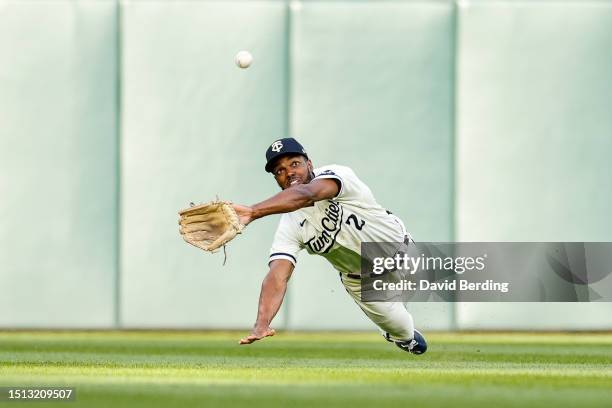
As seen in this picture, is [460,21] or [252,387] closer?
[252,387]

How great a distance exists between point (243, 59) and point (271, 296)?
16.1 ft

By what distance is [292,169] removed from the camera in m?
8.84

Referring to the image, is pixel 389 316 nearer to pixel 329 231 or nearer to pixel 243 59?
pixel 329 231

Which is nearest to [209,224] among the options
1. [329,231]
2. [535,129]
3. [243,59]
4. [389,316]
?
[329,231]

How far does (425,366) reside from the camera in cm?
945

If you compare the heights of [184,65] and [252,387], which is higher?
[184,65]

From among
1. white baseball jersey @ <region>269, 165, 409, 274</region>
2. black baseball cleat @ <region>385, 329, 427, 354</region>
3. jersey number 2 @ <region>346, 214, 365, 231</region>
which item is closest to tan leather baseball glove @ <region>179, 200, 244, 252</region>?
white baseball jersey @ <region>269, 165, 409, 274</region>

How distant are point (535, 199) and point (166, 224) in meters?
3.73

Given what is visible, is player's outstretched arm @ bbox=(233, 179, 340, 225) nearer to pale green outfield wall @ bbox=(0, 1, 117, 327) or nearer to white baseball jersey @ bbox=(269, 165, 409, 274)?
white baseball jersey @ bbox=(269, 165, 409, 274)

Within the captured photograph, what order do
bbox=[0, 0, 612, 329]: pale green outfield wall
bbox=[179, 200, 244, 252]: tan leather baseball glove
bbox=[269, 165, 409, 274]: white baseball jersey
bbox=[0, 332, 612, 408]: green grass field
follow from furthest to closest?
bbox=[0, 0, 612, 329]: pale green outfield wall, bbox=[269, 165, 409, 274]: white baseball jersey, bbox=[179, 200, 244, 252]: tan leather baseball glove, bbox=[0, 332, 612, 408]: green grass field

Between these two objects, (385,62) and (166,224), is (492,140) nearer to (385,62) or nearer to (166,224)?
(385,62)

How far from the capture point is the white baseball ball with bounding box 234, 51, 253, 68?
13.3 m

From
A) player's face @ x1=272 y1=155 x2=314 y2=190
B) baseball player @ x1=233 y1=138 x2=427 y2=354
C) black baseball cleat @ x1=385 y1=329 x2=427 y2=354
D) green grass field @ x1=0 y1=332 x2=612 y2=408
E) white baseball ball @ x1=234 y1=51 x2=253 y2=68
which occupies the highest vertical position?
white baseball ball @ x1=234 y1=51 x2=253 y2=68

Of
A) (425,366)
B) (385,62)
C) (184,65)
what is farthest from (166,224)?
(425,366)
